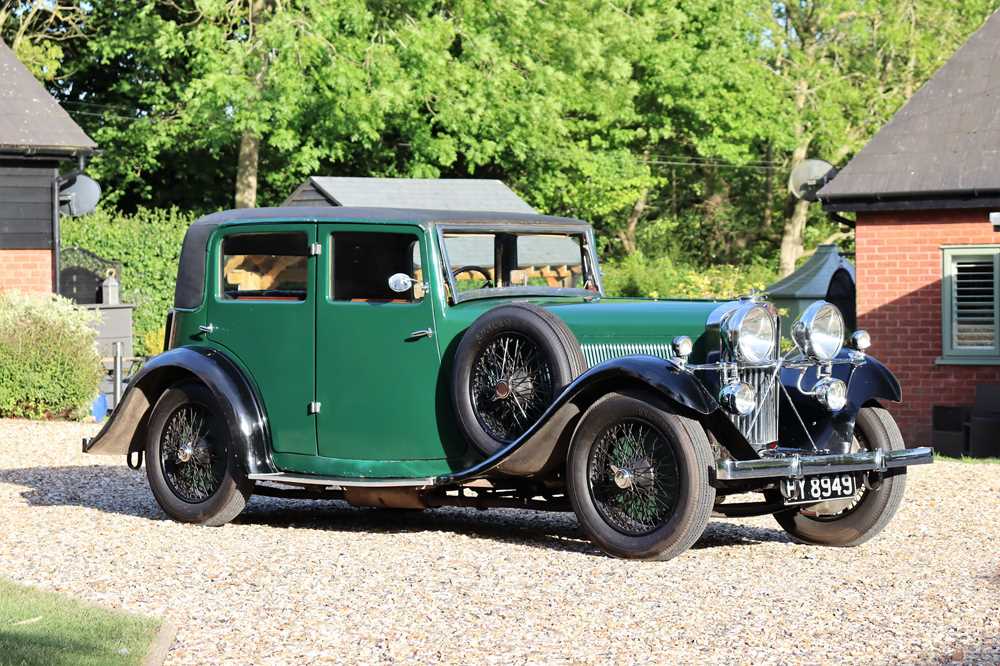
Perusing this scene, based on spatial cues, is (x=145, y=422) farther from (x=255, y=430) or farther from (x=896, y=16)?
(x=896, y=16)

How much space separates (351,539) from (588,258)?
243 cm

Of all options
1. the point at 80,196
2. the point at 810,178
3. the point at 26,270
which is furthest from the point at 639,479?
the point at 80,196

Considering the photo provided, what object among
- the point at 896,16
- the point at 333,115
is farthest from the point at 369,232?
the point at 896,16

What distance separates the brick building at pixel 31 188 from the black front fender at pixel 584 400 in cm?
1543

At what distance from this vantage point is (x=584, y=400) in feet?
A: 26.1

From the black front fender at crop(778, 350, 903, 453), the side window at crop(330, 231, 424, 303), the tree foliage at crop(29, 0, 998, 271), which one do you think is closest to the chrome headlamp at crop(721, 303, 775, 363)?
the black front fender at crop(778, 350, 903, 453)

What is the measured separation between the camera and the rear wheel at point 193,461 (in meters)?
9.09

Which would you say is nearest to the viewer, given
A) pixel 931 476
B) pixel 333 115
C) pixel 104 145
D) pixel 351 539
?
pixel 351 539

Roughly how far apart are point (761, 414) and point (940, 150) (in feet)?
36.5

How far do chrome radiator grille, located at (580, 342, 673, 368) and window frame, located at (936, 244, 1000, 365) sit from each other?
1114 cm

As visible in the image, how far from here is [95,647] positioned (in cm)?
564

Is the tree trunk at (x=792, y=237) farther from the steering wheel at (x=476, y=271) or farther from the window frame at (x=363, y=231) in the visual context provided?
the window frame at (x=363, y=231)

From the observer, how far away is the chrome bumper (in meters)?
7.33

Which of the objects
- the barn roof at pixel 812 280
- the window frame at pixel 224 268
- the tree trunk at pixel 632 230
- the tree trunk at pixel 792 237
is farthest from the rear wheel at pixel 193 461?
the tree trunk at pixel 792 237
